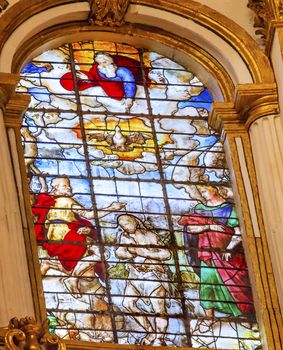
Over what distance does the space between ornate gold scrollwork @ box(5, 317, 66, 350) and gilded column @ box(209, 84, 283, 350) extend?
2.28 m

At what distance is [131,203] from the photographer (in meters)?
17.7

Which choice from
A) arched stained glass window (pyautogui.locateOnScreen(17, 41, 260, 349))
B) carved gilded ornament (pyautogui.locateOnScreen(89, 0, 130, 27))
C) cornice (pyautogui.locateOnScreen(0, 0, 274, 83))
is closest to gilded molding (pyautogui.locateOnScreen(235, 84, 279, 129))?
cornice (pyautogui.locateOnScreen(0, 0, 274, 83))

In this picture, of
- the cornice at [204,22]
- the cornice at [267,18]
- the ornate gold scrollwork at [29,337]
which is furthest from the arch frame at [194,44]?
the ornate gold scrollwork at [29,337]

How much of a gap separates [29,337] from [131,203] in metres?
2.81

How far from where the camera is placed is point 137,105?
18625mm

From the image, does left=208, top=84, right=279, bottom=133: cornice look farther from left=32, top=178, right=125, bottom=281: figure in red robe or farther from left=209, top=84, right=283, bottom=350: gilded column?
left=32, top=178, right=125, bottom=281: figure in red robe

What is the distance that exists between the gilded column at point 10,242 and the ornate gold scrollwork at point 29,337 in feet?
1.81

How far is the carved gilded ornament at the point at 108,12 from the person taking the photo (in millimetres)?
18922

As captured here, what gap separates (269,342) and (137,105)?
3.02 m

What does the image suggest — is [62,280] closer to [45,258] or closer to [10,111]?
[45,258]

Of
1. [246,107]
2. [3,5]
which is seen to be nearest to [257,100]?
[246,107]

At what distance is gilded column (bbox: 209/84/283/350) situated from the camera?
17062 mm

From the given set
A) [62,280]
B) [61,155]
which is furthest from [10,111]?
[62,280]

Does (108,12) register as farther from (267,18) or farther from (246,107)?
(246,107)
